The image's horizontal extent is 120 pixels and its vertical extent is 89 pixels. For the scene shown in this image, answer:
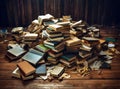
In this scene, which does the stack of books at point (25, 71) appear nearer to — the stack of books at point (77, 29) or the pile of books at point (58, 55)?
the pile of books at point (58, 55)

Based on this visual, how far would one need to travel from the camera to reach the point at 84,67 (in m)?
4.48

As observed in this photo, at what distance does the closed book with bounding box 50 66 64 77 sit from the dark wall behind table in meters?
3.27

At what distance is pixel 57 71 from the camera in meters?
4.27

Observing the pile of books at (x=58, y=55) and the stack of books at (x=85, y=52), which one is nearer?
the pile of books at (x=58, y=55)

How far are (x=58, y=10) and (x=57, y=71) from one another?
11.3 feet

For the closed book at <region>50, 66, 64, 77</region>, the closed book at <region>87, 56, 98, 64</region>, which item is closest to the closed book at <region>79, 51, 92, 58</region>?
the closed book at <region>87, 56, 98, 64</region>

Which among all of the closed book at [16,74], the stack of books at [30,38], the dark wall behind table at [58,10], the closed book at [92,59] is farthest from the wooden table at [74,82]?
the dark wall behind table at [58,10]

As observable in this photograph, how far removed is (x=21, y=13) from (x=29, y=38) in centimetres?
225

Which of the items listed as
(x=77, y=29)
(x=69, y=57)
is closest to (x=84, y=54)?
(x=69, y=57)

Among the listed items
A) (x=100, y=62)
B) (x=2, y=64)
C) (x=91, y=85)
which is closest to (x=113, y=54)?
(x=100, y=62)

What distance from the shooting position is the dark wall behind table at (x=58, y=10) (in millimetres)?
7059

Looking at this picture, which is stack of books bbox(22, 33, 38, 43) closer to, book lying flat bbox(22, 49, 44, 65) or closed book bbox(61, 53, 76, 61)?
book lying flat bbox(22, 49, 44, 65)

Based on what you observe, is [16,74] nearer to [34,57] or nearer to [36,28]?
[34,57]

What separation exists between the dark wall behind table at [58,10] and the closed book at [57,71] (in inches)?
129
